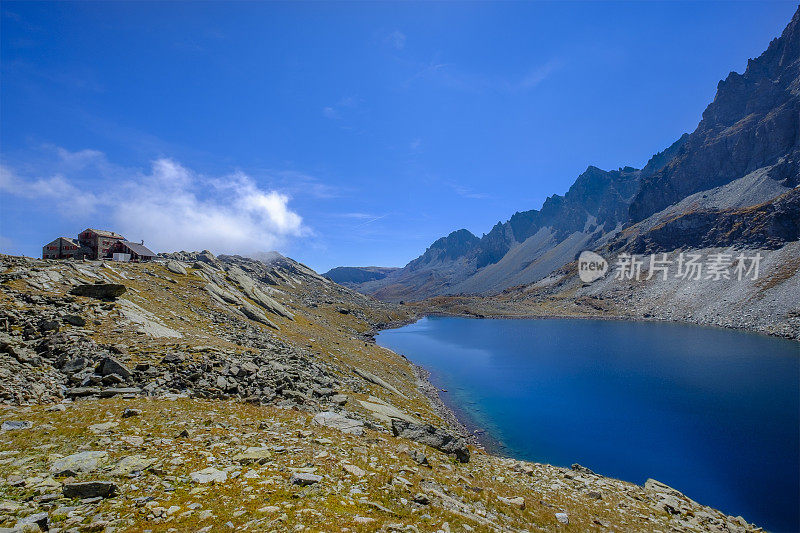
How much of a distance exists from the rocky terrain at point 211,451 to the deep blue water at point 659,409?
11.2 metres

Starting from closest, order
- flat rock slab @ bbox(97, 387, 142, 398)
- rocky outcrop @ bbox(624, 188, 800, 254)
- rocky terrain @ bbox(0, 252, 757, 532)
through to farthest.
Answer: rocky terrain @ bbox(0, 252, 757, 532) < flat rock slab @ bbox(97, 387, 142, 398) < rocky outcrop @ bbox(624, 188, 800, 254)

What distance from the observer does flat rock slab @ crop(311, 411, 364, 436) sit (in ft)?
63.0

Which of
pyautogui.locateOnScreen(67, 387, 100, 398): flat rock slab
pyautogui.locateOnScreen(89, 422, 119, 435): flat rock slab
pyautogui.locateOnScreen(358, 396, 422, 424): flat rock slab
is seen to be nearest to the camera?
pyautogui.locateOnScreen(89, 422, 119, 435): flat rock slab

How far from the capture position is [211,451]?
1298cm

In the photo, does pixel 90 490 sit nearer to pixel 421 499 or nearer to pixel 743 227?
pixel 421 499

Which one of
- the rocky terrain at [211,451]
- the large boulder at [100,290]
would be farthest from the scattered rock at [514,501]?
the large boulder at [100,290]

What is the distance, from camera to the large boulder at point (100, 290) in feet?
97.0

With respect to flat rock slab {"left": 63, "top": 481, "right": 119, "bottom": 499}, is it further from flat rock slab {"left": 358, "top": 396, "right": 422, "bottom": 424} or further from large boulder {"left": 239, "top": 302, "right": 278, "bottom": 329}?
large boulder {"left": 239, "top": 302, "right": 278, "bottom": 329}

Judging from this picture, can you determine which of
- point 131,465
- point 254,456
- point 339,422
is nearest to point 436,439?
point 339,422

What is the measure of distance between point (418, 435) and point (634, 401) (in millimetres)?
44501

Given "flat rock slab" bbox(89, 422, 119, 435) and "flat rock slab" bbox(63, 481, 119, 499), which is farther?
"flat rock slab" bbox(89, 422, 119, 435)

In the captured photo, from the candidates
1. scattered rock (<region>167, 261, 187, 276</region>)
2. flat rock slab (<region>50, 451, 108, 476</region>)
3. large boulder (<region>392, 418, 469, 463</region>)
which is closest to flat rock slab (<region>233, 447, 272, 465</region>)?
flat rock slab (<region>50, 451, 108, 476</region>)

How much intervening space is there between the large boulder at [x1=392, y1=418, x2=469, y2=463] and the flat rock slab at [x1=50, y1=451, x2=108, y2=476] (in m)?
14.7

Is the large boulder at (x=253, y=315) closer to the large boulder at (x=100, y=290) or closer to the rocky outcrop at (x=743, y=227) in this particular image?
the large boulder at (x=100, y=290)
